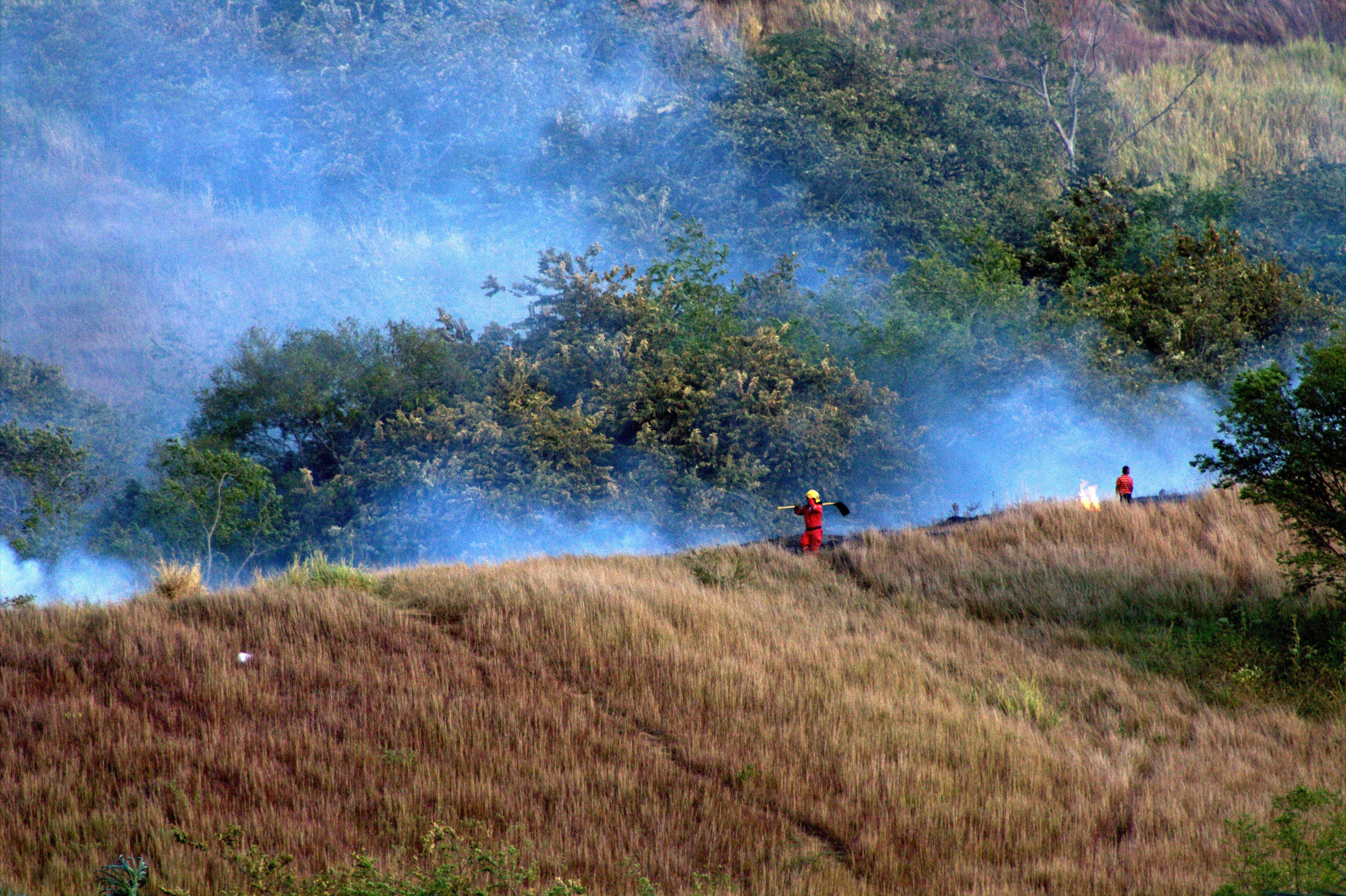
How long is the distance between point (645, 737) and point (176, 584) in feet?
18.1

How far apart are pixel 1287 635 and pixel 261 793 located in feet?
30.4

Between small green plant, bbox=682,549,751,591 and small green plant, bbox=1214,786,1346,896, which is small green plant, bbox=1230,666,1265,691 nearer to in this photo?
small green plant, bbox=1214,786,1346,896

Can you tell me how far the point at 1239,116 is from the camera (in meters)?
43.7

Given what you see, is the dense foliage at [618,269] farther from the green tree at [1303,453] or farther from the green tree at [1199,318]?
the green tree at [1303,453]

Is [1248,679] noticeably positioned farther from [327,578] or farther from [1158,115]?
[1158,115]

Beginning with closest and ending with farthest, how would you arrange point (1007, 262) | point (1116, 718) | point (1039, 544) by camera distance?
1. point (1116, 718)
2. point (1039, 544)
3. point (1007, 262)

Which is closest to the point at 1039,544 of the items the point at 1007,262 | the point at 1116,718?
the point at 1116,718

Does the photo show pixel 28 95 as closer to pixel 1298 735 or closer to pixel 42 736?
pixel 42 736

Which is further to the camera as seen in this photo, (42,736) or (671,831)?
(42,736)

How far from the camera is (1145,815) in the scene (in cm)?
717

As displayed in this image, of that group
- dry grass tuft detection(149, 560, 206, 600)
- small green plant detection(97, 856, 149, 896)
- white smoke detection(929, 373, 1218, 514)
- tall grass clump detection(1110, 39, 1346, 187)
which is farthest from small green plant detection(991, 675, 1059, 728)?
tall grass clump detection(1110, 39, 1346, 187)

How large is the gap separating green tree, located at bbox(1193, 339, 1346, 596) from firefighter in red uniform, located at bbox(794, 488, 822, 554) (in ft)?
16.1

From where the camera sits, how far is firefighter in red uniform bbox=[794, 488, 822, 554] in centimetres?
1458

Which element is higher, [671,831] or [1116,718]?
[1116,718]
